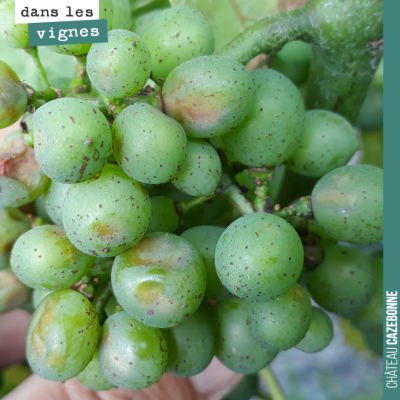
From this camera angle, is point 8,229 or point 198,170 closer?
point 198,170

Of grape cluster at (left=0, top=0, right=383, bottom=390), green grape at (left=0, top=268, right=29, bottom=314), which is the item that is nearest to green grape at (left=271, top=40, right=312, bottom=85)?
grape cluster at (left=0, top=0, right=383, bottom=390)

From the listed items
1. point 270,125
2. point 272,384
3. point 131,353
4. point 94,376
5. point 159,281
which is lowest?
point 272,384

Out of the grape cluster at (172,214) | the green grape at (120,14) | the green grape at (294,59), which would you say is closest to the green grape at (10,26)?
the grape cluster at (172,214)

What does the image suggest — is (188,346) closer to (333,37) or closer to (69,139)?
(69,139)

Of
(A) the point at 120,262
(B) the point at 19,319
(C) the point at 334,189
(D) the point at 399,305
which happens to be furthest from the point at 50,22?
(B) the point at 19,319

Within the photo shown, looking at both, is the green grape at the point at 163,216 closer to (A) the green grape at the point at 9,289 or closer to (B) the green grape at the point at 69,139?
(B) the green grape at the point at 69,139

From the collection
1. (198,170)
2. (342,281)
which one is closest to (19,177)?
(198,170)
